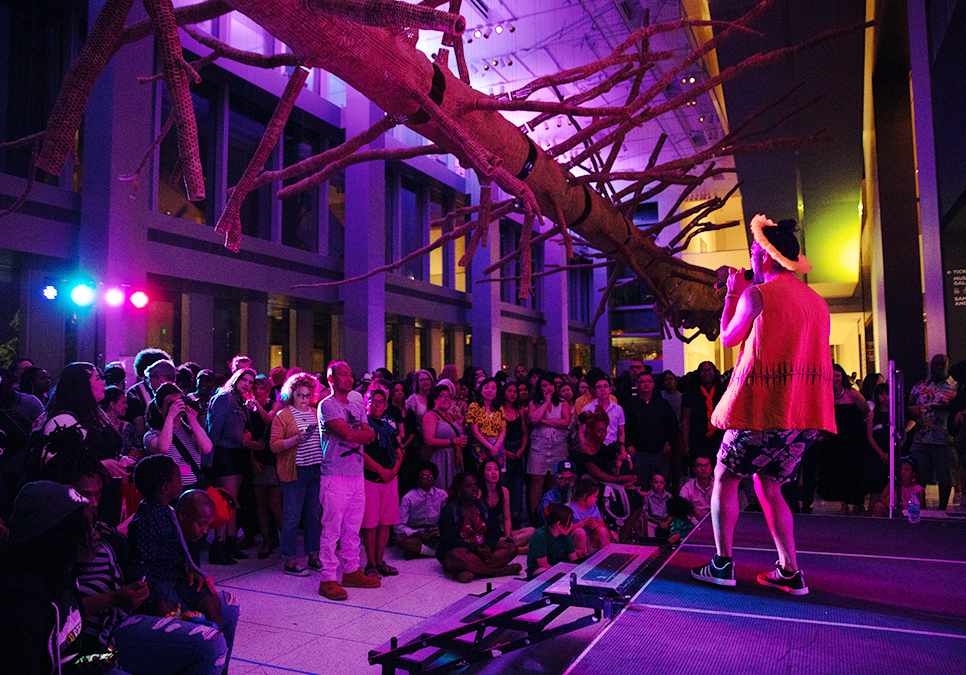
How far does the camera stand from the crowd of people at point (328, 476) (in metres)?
2.53

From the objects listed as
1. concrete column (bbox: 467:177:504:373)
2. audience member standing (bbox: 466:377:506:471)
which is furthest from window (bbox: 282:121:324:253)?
audience member standing (bbox: 466:377:506:471)

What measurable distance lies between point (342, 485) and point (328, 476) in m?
0.12

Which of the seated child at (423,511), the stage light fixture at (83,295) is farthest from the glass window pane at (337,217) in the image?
the seated child at (423,511)

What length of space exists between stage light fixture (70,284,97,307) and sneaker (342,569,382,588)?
18.6 feet

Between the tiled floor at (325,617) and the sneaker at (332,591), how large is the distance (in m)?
0.05

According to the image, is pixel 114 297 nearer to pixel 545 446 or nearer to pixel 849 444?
pixel 545 446

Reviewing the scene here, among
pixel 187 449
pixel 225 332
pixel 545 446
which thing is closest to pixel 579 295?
pixel 225 332

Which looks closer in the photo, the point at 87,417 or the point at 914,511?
the point at 87,417

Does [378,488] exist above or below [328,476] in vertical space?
below

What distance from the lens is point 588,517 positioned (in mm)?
5465

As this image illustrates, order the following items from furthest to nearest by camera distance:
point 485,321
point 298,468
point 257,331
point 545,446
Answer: point 485,321 < point 257,331 < point 545,446 < point 298,468

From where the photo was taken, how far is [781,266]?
9.32 ft

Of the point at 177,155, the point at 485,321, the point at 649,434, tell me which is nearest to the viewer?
the point at 649,434

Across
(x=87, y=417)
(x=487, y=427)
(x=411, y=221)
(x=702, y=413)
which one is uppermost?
(x=411, y=221)
